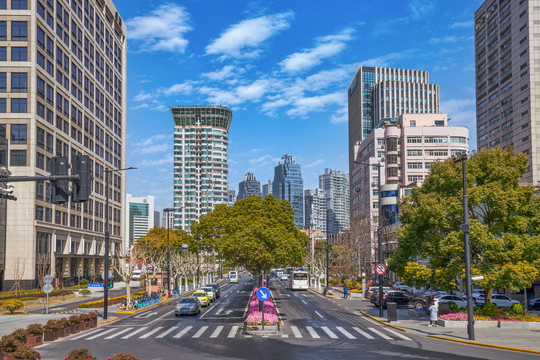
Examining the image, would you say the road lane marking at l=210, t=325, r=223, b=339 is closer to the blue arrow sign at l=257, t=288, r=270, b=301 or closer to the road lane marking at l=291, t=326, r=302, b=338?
the blue arrow sign at l=257, t=288, r=270, b=301

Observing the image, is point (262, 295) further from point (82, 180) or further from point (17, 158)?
point (17, 158)

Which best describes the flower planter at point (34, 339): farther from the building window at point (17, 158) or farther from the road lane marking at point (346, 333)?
the building window at point (17, 158)

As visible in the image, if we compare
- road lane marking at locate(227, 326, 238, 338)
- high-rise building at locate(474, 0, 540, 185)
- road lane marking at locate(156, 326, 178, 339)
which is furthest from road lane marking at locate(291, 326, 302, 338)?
high-rise building at locate(474, 0, 540, 185)

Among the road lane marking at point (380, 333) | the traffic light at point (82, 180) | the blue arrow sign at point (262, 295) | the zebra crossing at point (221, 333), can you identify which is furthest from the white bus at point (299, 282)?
the traffic light at point (82, 180)

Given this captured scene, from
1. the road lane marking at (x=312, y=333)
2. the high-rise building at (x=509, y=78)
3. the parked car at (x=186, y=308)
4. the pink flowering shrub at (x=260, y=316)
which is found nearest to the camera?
the road lane marking at (x=312, y=333)

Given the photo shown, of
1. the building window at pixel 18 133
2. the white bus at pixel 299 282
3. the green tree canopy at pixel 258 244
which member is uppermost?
the building window at pixel 18 133

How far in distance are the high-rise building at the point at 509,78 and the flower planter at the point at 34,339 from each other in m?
95.5

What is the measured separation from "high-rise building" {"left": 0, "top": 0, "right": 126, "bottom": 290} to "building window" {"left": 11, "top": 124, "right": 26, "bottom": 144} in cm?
12

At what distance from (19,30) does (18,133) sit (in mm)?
13805

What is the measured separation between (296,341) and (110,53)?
9603 centimetres

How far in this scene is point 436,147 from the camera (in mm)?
127875

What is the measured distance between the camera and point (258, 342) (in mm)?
27125

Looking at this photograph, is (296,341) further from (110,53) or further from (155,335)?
(110,53)

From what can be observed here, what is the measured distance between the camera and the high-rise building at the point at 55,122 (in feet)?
227
